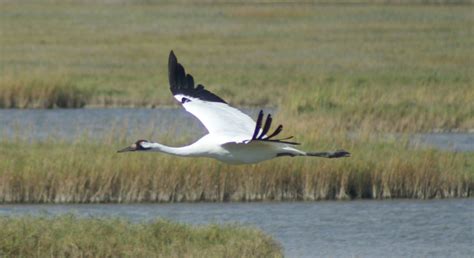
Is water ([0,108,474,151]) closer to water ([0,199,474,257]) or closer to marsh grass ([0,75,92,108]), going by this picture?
marsh grass ([0,75,92,108])

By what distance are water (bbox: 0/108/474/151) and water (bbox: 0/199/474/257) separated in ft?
7.66

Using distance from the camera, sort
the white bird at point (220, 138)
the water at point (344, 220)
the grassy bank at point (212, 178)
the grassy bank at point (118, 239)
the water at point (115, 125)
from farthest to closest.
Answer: the water at point (115, 125), the grassy bank at point (212, 178), the water at point (344, 220), the grassy bank at point (118, 239), the white bird at point (220, 138)

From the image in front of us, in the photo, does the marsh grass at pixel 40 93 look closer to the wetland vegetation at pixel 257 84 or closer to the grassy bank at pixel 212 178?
the wetland vegetation at pixel 257 84

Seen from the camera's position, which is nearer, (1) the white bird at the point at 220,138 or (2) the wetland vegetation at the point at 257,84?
(1) the white bird at the point at 220,138

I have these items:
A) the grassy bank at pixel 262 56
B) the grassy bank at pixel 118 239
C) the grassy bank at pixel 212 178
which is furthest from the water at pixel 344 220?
the grassy bank at pixel 262 56

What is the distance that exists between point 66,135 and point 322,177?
6.57 meters

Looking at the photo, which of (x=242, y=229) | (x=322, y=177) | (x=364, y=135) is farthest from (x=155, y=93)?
(x=242, y=229)

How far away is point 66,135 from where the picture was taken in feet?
74.2

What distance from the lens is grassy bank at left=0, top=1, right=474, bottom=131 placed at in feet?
82.6

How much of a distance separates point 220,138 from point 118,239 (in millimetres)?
1371

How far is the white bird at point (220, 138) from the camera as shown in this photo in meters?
11.5

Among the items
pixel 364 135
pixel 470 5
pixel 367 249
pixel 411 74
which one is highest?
pixel 470 5

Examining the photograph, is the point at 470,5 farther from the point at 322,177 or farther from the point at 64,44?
the point at 322,177

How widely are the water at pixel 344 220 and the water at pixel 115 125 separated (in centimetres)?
234
